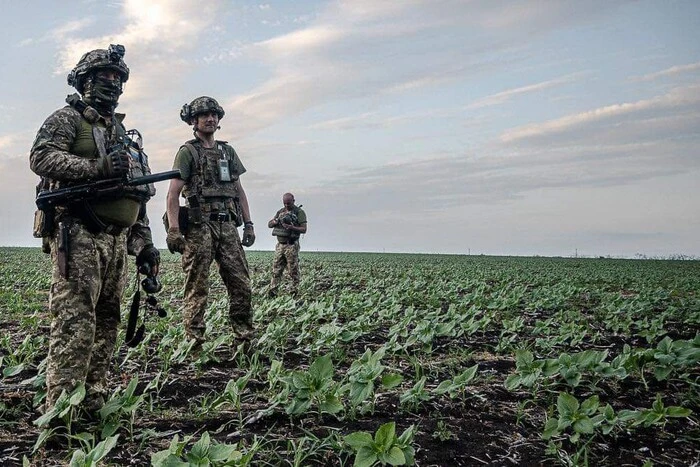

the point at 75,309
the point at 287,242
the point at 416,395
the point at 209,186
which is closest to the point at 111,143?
the point at 75,309

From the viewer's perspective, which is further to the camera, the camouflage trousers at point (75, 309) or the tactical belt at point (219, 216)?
the tactical belt at point (219, 216)

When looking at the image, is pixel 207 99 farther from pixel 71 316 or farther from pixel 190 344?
pixel 71 316

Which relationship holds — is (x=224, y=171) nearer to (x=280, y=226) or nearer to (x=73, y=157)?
(x=73, y=157)

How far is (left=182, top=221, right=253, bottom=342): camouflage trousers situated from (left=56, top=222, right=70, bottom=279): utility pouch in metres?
2.28

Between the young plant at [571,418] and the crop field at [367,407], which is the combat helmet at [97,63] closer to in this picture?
the crop field at [367,407]

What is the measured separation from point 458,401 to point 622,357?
1582 mm

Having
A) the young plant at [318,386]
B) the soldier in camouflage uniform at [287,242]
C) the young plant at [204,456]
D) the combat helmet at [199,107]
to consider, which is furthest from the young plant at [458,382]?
the soldier in camouflage uniform at [287,242]

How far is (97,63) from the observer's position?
418 centimetres

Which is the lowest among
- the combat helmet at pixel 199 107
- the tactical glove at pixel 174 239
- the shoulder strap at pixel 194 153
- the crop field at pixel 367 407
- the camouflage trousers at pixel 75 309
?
the crop field at pixel 367 407

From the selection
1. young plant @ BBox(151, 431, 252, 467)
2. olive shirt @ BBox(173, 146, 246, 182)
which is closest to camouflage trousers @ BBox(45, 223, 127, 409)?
young plant @ BBox(151, 431, 252, 467)

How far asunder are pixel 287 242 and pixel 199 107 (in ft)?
23.0

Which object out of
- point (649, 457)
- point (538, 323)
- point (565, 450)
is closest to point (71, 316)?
point (565, 450)

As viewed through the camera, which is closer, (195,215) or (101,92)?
(101,92)

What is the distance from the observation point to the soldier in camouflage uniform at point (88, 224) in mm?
3957
